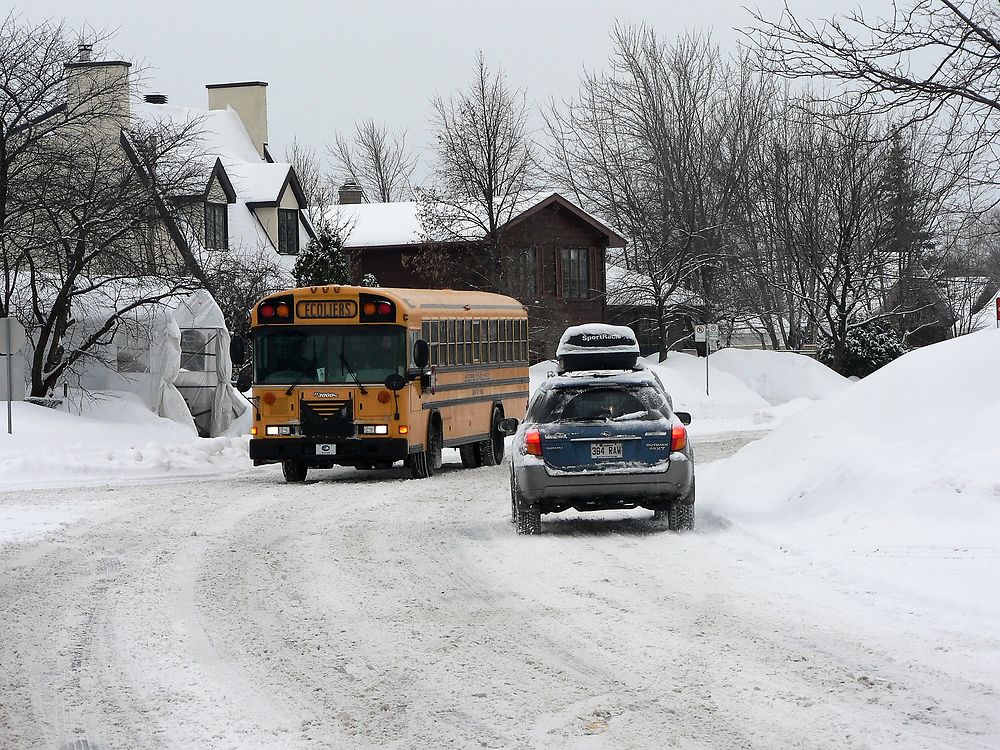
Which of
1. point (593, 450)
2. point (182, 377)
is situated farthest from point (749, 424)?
point (593, 450)

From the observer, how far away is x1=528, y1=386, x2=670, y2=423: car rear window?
15.3 meters

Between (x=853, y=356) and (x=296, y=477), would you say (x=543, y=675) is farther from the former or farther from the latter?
(x=853, y=356)

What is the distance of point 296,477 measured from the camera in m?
24.4

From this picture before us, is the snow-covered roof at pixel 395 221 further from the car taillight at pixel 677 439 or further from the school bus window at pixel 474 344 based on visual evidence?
the car taillight at pixel 677 439

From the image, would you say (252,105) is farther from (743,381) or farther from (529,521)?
(529,521)

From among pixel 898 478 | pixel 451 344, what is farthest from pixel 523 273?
pixel 898 478

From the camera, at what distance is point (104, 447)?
26938mm

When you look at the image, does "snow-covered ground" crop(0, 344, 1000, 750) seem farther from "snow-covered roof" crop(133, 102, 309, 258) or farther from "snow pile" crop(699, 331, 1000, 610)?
"snow-covered roof" crop(133, 102, 309, 258)

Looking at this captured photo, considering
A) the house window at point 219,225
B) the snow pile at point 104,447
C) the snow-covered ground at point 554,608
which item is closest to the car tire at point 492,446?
the snow pile at point 104,447

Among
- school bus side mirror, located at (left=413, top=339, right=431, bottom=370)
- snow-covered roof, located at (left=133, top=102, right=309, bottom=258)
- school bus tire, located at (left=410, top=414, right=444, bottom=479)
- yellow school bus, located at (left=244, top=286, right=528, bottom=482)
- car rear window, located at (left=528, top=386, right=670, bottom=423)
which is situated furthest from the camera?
snow-covered roof, located at (left=133, top=102, right=309, bottom=258)

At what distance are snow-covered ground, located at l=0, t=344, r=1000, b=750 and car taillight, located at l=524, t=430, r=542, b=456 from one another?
853mm

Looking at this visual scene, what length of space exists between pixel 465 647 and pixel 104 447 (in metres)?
18.8

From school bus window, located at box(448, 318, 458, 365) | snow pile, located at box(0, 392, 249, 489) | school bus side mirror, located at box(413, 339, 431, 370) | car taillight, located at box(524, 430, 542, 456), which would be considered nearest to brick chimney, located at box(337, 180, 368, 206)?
snow pile, located at box(0, 392, 249, 489)

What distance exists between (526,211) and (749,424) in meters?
19.5
